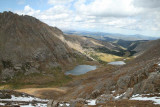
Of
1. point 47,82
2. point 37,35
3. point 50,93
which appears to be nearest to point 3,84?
point 47,82

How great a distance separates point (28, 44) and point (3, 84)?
43446 millimetres

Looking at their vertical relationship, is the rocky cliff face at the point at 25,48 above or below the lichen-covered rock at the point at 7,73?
above

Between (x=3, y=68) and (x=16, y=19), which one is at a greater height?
(x=16, y=19)

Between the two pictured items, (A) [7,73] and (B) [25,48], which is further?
(B) [25,48]

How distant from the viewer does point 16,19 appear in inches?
4766

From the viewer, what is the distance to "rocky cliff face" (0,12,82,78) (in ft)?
312

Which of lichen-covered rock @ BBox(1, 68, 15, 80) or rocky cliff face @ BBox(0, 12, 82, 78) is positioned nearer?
lichen-covered rock @ BBox(1, 68, 15, 80)

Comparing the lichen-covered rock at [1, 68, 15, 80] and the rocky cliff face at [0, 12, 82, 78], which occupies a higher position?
the rocky cliff face at [0, 12, 82, 78]

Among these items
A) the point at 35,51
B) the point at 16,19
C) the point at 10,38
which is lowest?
the point at 35,51

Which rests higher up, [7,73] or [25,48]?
[25,48]

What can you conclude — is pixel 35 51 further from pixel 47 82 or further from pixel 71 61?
pixel 71 61

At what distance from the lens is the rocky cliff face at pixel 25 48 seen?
95188 mm

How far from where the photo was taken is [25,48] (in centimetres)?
10844

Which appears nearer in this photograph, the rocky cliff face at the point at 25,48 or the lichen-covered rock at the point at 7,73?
the lichen-covered rock at the point at 7,73
